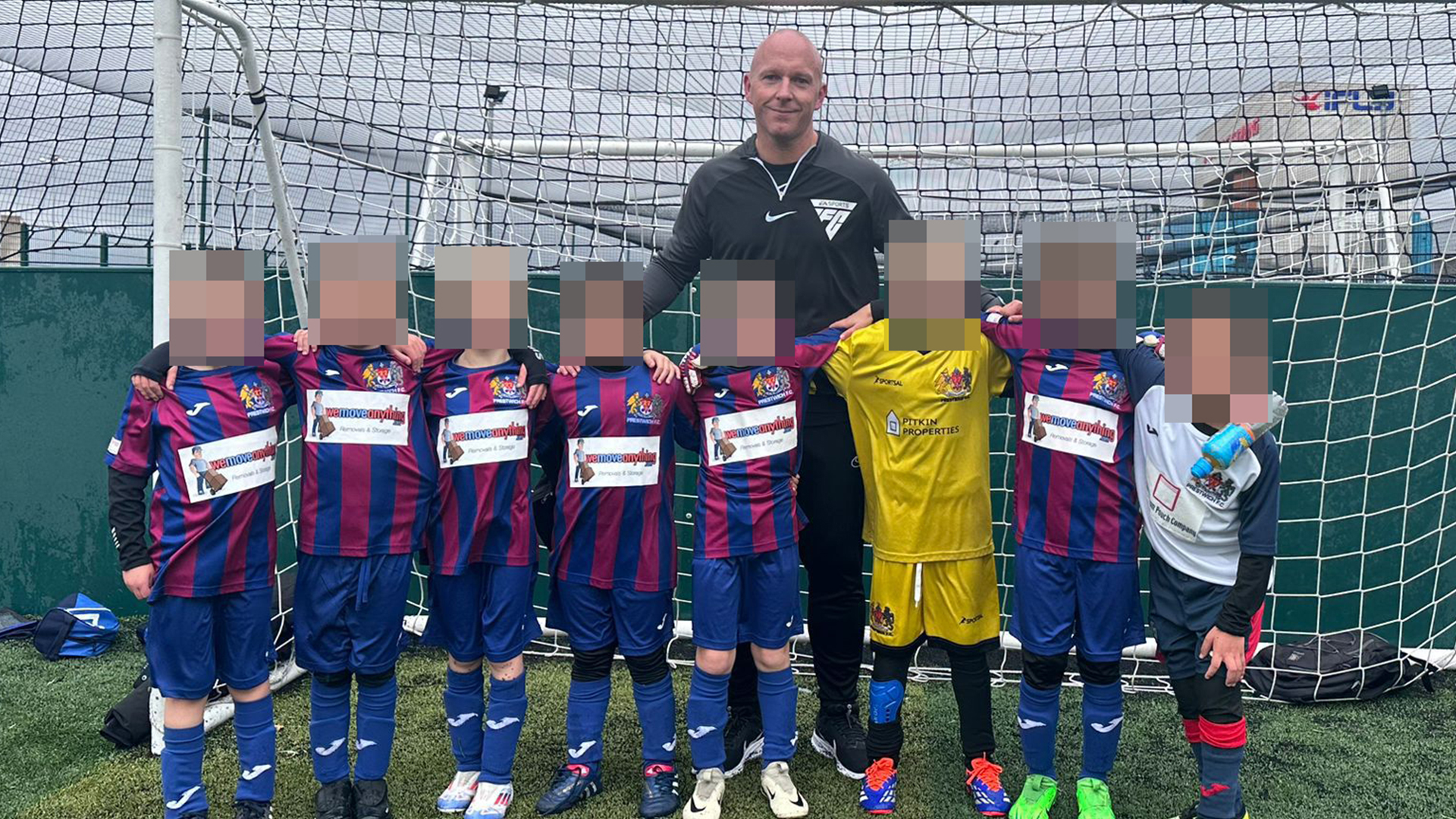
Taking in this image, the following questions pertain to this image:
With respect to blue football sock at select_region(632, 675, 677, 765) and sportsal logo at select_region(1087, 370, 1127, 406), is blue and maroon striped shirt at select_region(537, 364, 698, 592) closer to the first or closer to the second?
blue football sock at select_region(632, 675, 677, 765)

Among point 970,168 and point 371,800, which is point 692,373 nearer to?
point 371,800

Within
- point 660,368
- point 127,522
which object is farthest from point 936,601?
point 127,522

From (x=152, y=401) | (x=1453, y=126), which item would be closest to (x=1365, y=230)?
(x=1453, y=126)

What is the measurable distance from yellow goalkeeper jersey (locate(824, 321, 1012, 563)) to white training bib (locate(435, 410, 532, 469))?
913 millimetres

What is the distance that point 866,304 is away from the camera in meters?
2.91

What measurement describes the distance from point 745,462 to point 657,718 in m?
0.74

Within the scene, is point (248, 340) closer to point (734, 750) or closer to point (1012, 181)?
point (734, 750)

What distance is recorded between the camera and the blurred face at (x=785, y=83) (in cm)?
278

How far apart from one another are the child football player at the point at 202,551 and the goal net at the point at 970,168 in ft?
3.90

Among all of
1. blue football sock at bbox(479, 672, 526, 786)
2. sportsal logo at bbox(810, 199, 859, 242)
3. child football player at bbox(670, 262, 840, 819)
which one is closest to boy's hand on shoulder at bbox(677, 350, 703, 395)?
child football player at bbox(670, 262, 840, 819)

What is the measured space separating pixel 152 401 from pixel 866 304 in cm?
189

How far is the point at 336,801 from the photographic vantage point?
2.60 metres

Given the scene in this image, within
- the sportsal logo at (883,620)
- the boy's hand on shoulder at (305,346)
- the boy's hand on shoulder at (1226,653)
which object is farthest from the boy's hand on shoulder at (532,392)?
the boy's hand on shoulder at (1226,653)

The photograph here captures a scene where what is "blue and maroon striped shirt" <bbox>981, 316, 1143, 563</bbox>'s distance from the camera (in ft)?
8.25
